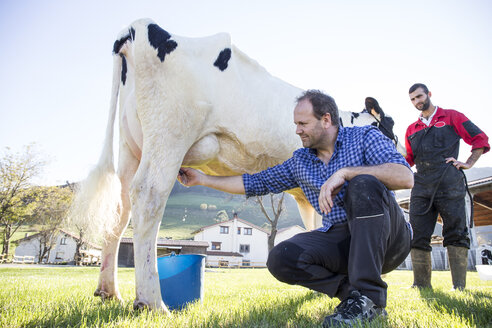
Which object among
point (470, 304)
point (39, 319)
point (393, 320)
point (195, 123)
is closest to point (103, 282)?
point (39, 319)

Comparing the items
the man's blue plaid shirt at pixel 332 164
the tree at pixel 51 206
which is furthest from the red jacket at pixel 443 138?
the tree at pixel 51 206

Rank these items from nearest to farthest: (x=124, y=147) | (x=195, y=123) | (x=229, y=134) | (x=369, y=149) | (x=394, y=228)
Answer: (x=394, y=228)
(x=369, y=149)
(x=195, y=123)
(x=229, y=134)
(x=124, y=147)

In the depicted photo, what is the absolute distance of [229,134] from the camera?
138 inches

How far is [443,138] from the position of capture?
4.71 metres

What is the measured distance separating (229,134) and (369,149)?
152cm

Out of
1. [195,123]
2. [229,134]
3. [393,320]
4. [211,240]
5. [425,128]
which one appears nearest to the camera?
[393,320]

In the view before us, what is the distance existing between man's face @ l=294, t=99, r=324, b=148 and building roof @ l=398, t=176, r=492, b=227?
13.1 m

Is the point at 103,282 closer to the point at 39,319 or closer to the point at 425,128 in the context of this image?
the point at 39,319

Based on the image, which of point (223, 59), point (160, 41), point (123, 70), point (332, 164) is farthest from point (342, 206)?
point (123, 70)

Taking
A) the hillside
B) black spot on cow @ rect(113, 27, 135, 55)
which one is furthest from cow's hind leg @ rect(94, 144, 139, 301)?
the hillside

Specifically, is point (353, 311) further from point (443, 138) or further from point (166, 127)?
point (443, 138)

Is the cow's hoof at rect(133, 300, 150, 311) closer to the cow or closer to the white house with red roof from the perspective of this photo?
the cow

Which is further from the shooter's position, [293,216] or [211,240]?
[293,216]

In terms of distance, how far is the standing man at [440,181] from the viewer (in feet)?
14.8
